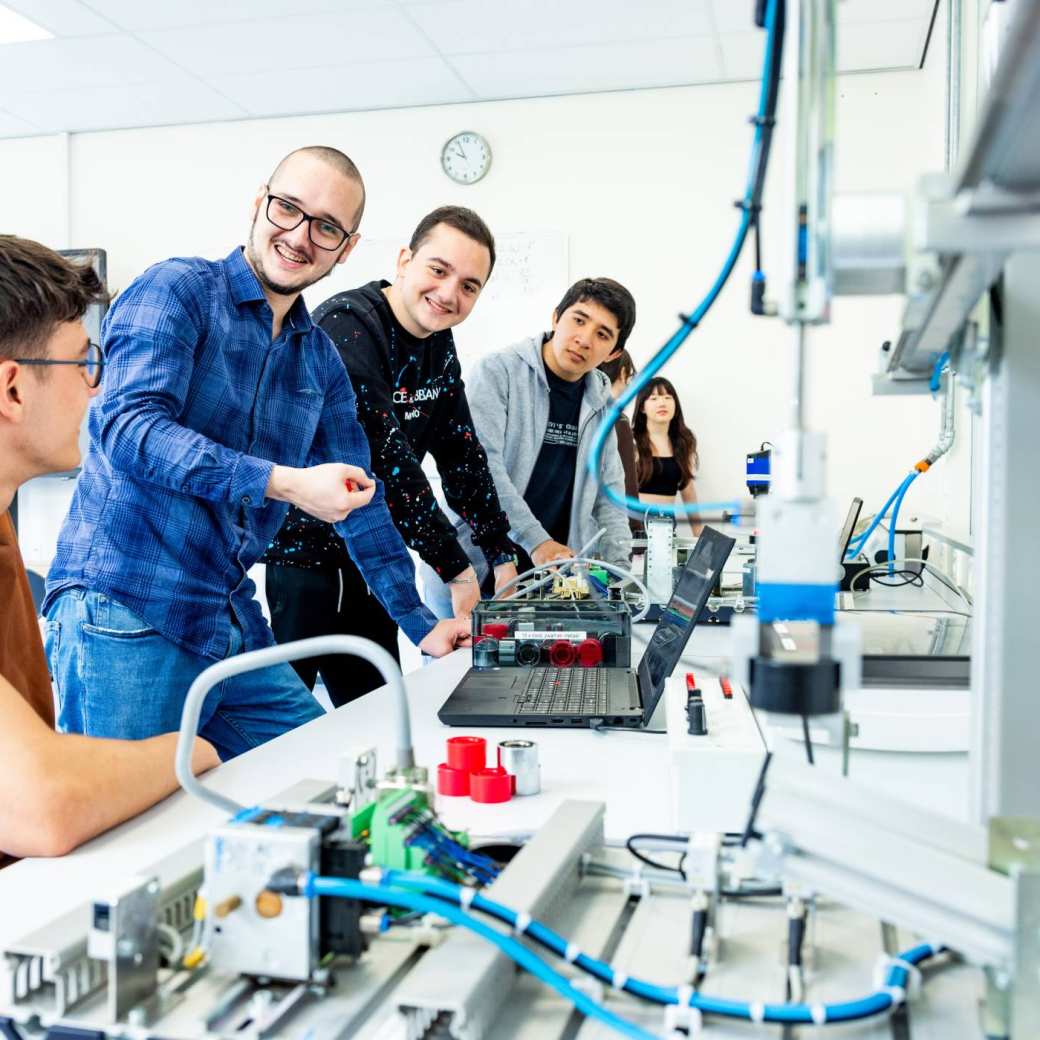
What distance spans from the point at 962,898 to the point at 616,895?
29cm

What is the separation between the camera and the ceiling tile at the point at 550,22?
13.2ft

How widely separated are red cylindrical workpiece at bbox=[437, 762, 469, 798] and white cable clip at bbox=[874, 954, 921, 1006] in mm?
566

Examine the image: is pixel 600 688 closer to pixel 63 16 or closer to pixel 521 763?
pixel 521 763

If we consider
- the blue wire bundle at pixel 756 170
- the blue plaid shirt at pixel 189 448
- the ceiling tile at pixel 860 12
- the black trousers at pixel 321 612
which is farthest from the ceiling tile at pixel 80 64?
the blue wire bundle at pixel 756 170

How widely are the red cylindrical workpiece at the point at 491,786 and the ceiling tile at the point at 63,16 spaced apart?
3.91m

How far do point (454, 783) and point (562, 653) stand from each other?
0.56 meters

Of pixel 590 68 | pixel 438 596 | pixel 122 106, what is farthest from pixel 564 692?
pixel 122 106

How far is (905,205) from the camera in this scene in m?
0.58

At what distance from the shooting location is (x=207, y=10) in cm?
407

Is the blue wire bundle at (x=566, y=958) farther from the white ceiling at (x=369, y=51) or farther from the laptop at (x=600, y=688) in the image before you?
the white ceiling at (x=369, y=51)

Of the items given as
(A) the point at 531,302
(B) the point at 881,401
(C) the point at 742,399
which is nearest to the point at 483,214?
(A) the point at 531,302

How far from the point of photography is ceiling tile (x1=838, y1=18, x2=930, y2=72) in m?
4.27

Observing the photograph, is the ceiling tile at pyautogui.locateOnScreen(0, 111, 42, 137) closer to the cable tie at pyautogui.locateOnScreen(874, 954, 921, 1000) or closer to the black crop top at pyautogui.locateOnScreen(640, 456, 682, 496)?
the black crop top at pyautogui.locateOnScreen(640, 456, 682, 496)

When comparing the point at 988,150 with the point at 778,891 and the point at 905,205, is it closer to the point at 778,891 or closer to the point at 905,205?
the point at 905,205
